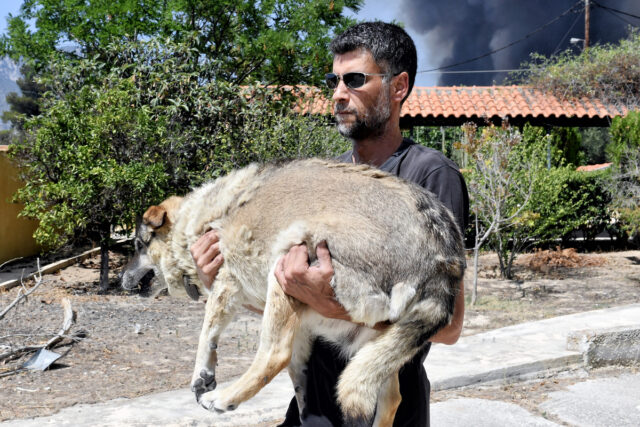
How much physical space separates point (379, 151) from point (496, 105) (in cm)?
1813

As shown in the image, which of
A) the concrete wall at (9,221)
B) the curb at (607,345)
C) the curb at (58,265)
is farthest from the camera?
the concrete wall at (9,221)

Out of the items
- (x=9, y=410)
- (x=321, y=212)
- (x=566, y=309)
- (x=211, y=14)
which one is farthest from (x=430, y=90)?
(x=321, y=212)

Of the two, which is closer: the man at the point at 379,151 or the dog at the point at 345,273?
the dog at the point at 345,273

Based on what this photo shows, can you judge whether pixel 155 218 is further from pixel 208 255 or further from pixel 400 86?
pixel 400 86

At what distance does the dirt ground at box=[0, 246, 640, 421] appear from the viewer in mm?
5836

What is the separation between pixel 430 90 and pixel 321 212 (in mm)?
19201

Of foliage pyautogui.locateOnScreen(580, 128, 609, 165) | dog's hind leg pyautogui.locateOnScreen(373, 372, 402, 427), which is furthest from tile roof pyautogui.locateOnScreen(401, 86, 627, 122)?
foliage pyautogui.locateOnScreen(580, 128, 609, 165)

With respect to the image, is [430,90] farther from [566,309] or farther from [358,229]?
[358,229]

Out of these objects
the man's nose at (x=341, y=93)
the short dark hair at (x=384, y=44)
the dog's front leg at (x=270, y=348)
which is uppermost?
the short dark hair at (x=384, y=44)

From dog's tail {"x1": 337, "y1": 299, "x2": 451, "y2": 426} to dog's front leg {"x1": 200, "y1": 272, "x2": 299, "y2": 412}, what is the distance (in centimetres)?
31

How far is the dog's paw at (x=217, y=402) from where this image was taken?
2.52m

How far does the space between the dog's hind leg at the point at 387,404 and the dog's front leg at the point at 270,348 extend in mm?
423

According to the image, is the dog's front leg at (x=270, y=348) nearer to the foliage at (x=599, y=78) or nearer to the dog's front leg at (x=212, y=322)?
the dog's front leg at (x=212, y=322)

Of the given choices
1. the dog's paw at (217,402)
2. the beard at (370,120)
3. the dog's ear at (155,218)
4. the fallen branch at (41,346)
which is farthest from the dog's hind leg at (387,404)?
the fallen branch at (41,346)
